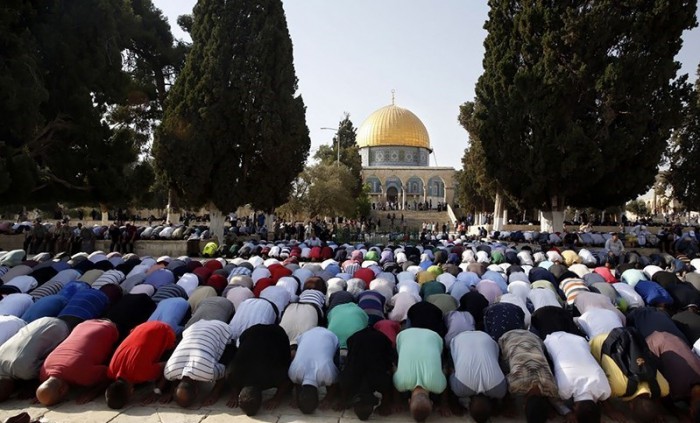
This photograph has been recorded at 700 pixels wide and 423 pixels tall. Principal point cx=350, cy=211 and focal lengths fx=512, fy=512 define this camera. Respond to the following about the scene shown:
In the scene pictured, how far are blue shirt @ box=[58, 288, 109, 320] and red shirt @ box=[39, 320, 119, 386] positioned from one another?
1.06m

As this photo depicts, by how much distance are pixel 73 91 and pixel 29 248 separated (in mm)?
5659

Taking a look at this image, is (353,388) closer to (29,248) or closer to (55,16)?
(55,16)

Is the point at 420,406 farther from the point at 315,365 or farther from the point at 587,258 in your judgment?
the point at 587,258

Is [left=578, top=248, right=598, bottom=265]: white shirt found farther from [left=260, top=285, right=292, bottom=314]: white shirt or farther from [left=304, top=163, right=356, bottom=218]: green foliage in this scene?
[left=304, top=163, right=356, bottom=218]: green foliage

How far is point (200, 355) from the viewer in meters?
4.96

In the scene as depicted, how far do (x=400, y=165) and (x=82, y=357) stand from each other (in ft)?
173

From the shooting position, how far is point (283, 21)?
2016 cm

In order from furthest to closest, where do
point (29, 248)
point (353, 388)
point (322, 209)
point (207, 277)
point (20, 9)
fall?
point (322, 209) < point (29, 248) < point (20, 9) < point (207, 277) < point (353, 388)

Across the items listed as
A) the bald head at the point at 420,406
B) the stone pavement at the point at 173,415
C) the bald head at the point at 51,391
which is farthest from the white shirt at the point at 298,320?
the bald head at the point at 51,391

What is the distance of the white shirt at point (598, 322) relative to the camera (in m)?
5.75

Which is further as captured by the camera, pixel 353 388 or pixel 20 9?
pixel 20 9

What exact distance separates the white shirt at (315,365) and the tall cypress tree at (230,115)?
13827 millimetres

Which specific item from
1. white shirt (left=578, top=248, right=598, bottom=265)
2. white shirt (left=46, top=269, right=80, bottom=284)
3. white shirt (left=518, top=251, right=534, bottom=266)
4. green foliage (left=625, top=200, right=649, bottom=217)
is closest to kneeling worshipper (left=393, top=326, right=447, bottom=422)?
white shirt (left=46, top=269, right=80, bottom=284)

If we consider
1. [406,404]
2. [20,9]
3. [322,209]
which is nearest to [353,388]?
[406,404]
